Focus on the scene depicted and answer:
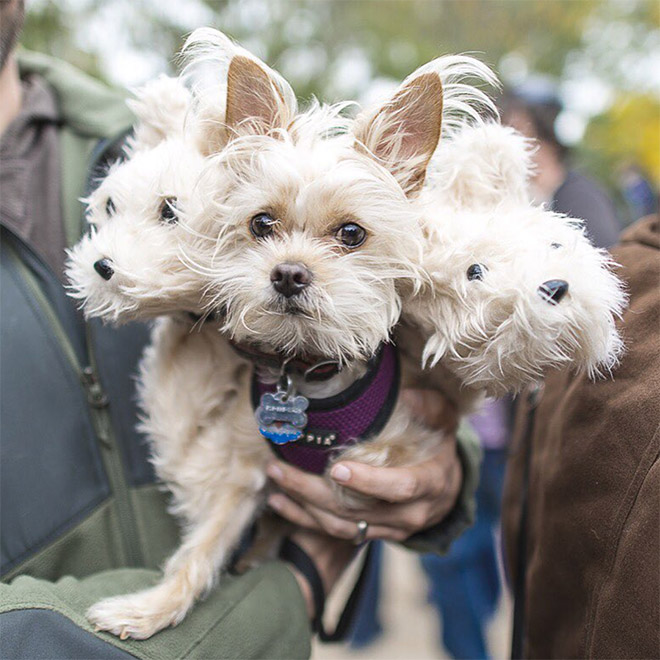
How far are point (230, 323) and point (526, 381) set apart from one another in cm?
58

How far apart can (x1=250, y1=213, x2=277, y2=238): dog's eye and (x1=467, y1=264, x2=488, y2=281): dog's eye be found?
0.38 metres

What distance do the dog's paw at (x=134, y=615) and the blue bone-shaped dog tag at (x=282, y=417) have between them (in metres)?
0.42

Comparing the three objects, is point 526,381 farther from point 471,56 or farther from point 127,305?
point 127,305

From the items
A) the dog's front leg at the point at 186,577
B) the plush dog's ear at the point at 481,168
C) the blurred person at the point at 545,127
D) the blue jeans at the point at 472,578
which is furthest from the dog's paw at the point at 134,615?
the blurred person at the point at 545,127

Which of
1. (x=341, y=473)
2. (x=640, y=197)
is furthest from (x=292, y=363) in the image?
(x=640, y=197)

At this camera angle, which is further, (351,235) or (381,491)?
(381,491)

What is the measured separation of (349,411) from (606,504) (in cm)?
55

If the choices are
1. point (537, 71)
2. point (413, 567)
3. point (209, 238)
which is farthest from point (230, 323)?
point (537, 71)

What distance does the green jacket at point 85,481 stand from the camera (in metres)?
1.38

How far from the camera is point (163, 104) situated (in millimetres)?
1377

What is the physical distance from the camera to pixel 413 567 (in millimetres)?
5367

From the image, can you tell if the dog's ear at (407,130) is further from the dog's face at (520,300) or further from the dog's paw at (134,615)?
the dog's paw at (134,615)

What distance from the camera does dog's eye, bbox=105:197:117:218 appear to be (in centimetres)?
136

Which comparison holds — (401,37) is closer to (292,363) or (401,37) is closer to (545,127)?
(545,127)
